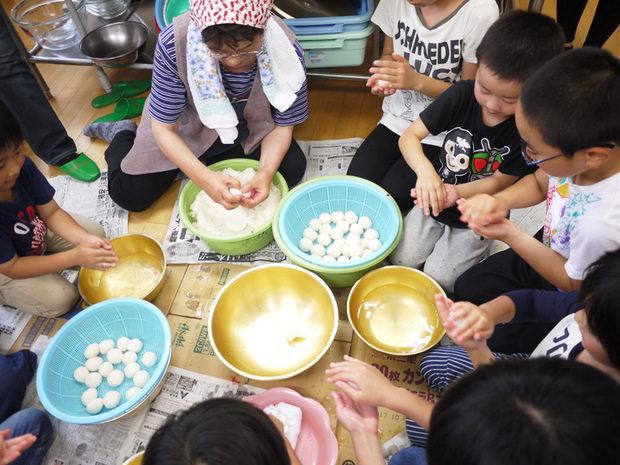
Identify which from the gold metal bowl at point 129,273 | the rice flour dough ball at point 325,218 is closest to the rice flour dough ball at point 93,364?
the gold metal bowl at point 129,273

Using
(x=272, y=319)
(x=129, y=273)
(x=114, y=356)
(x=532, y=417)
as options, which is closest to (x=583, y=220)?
(x=532, y=417)

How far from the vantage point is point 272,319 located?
137cm

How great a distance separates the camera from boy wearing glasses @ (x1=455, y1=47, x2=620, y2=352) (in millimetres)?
776

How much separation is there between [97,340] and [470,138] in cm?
129

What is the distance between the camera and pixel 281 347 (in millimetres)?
1313

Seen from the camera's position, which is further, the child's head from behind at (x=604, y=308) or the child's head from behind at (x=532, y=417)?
the child's head from behind at (x=604, y=308)

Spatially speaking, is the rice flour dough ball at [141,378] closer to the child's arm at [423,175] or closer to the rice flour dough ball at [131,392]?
the rice flour dough ball at [131,392]

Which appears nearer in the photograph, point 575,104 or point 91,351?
point 575,104

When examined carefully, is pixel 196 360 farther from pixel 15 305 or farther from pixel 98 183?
pixel 98 183

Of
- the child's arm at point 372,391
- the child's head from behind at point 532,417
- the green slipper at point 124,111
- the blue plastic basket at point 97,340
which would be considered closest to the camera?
the child's head from behind at point 532,417

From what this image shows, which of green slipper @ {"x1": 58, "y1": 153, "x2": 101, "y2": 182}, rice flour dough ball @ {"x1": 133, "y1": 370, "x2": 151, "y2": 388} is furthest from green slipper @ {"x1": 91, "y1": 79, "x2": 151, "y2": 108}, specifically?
rice flour dough ball @ {"x1": 133, "y1": 370, "x2": 151, "y2": 388}

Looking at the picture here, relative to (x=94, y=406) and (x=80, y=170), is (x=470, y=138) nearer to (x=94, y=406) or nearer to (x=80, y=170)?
(x=94, y=406)

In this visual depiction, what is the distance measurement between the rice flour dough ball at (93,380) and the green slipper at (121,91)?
4.76 feet

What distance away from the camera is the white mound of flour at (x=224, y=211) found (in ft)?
4.97
